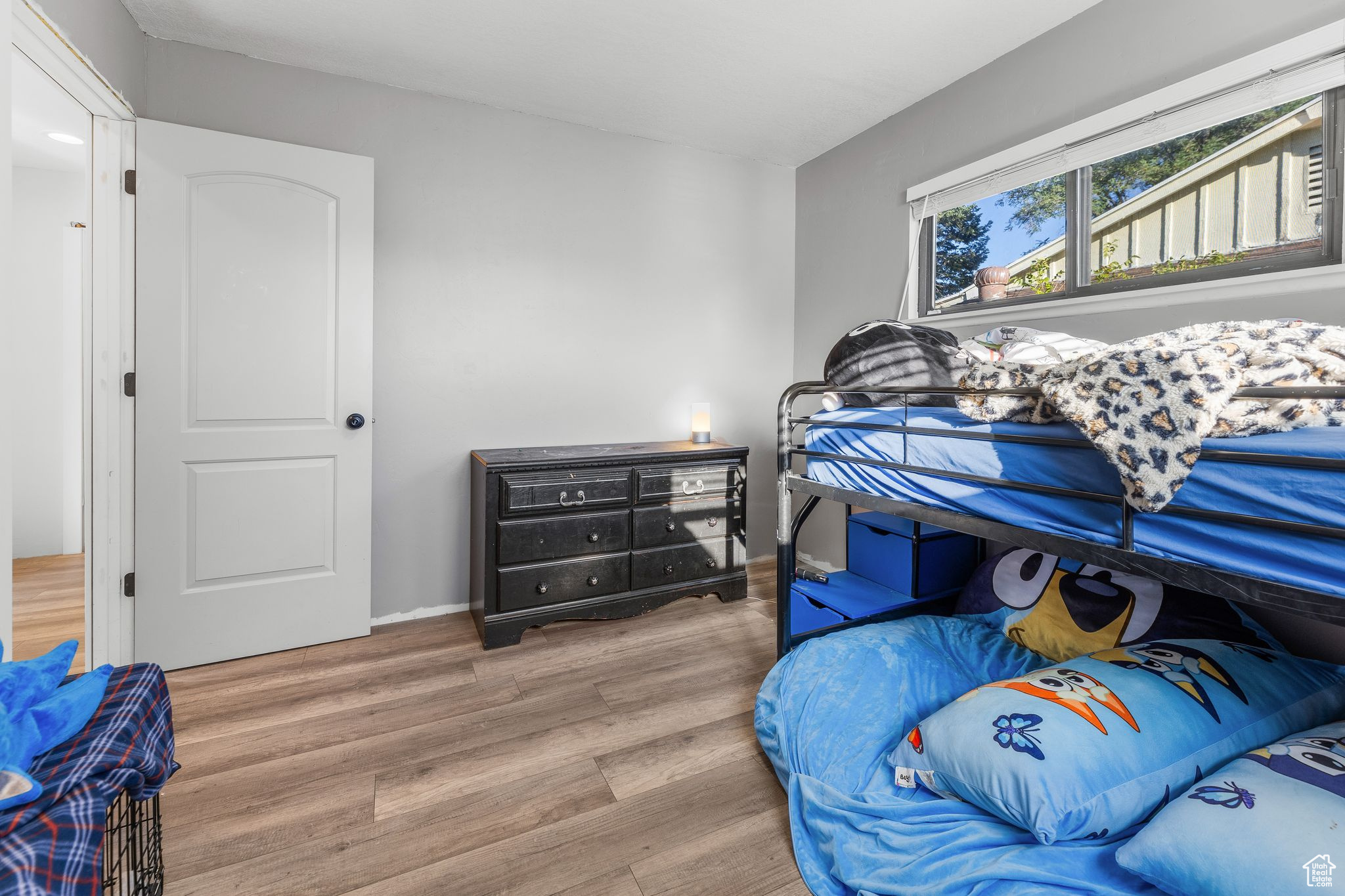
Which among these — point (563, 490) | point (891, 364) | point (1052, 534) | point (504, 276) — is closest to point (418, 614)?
point (563, 490)

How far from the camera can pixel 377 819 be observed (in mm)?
1523

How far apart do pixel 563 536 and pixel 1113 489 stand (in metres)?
2.05

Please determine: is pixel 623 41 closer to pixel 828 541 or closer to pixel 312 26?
pixel 312 26

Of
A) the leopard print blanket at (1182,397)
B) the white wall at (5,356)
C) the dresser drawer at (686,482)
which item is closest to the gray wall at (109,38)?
the white wall at (5,356)

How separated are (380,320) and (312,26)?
113 cm

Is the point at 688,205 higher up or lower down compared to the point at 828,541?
higher up

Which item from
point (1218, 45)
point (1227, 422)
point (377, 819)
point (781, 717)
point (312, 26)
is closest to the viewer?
point (1227, 422)

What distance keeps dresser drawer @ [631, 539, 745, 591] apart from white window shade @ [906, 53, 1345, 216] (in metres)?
1.95

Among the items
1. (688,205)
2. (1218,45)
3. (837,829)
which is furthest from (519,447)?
(1218,45)

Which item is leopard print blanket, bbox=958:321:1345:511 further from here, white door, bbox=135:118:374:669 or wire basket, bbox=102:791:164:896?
white door, bbox=135:118:374:669

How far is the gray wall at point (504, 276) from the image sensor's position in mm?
2645

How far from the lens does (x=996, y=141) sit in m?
2.51

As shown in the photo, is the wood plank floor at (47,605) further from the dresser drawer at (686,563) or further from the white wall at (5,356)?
the dresser drawer at (686,563)

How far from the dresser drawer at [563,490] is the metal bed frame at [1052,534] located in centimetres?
92
